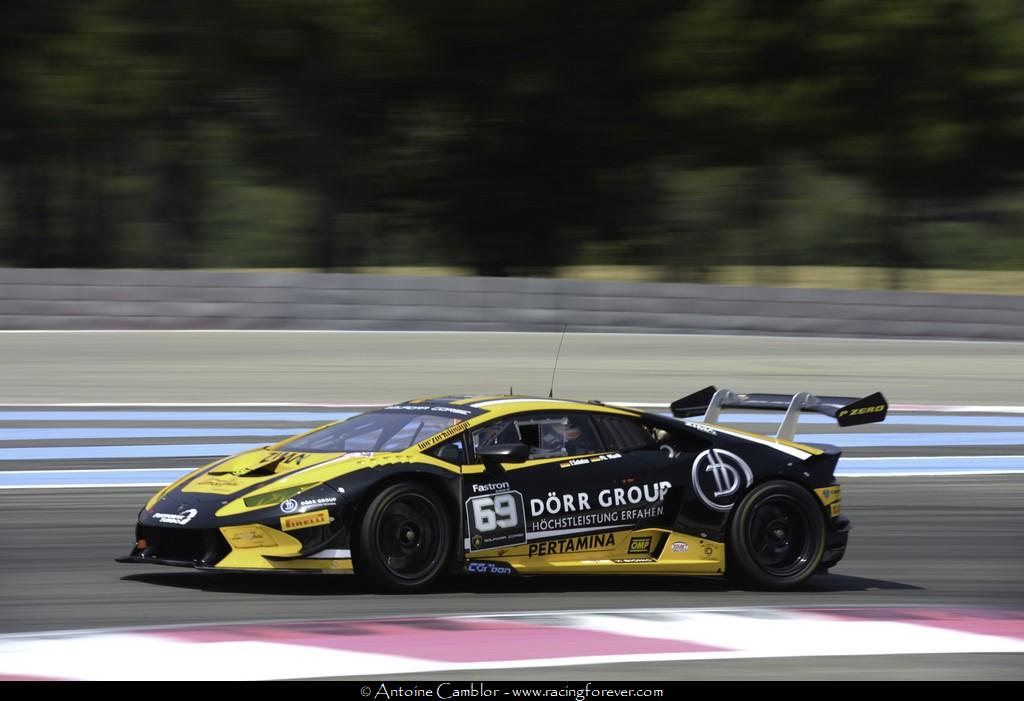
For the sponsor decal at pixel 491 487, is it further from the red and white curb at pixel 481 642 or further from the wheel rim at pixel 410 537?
the red and white curb at pixel 481 642

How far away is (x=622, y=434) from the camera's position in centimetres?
842

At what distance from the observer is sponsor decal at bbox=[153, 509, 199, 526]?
759cm

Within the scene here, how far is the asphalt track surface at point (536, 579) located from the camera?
7270 mm

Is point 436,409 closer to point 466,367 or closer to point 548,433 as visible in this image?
point 548,433

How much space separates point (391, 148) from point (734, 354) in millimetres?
8626

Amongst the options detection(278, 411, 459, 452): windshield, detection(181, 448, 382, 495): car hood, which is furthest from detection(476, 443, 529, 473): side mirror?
detection(181, 448, 382, 495): car hood

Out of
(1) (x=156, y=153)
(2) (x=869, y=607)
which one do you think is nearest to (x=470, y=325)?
(1) (x=156, y=153)

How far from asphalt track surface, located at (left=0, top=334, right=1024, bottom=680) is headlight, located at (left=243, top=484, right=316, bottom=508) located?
1.49 feet

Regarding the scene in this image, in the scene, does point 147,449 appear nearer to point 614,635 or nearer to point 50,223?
point 614,635

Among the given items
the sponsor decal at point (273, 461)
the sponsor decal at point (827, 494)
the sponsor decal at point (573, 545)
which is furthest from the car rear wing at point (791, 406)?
the sponsor decal at point (273, 461)

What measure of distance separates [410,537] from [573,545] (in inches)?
34.6

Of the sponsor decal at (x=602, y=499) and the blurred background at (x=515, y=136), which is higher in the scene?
the blurred background at (x=515, y=136)

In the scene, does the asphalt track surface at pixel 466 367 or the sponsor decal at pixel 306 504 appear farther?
the asphalt track surface at pixel 466 367

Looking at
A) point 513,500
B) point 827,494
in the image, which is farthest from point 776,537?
point 513,500
